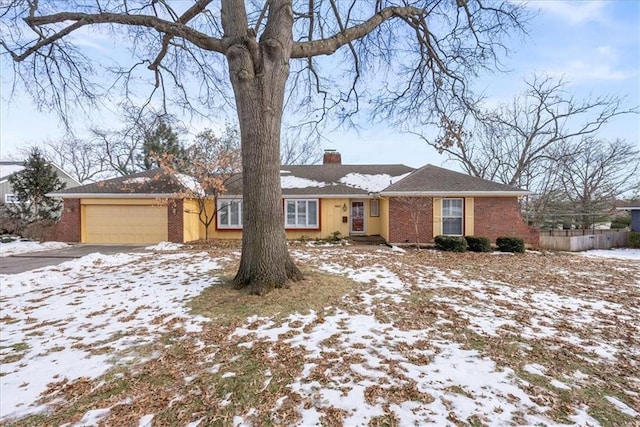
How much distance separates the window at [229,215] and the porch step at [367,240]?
5.90 meters

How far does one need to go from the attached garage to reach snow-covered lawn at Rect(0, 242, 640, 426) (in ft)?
28.3

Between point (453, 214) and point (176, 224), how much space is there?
1317cm

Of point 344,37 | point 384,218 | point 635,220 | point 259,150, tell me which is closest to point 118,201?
point 259,150

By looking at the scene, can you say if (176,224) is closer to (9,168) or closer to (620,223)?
(9,168)

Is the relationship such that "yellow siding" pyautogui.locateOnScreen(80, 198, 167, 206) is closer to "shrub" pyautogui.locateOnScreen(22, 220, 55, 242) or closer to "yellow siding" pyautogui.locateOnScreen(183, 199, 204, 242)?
"yellow siding" pyautogui.locateOnScreen(183, 199, 204, 242)

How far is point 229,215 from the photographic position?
1608cm

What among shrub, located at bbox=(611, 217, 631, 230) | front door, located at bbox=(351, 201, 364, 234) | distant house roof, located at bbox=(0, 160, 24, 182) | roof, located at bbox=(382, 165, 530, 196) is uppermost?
distant house roof, located at bbox=(0, 160, 24, 182)

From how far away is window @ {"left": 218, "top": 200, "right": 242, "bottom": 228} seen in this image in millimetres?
15969

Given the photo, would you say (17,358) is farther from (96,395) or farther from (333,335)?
(333,335)

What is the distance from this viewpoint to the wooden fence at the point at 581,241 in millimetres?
15500

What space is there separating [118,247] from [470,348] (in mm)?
14717

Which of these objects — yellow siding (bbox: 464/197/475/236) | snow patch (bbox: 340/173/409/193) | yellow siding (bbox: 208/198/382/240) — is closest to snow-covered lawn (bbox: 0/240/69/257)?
yellow siding (bbox: 208/198/382/240)

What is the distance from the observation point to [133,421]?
7.88ft

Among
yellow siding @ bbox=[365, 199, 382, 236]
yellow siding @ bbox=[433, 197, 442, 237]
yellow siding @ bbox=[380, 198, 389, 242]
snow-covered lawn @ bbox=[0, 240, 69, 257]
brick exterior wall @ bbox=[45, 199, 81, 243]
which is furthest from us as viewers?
yellow siding @ bbox=[365, 199, 382, 236]
